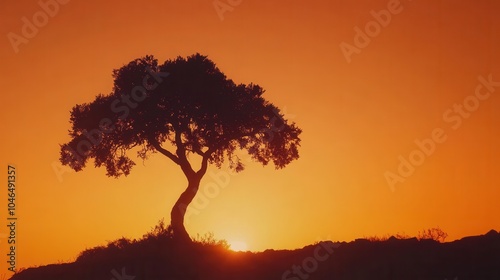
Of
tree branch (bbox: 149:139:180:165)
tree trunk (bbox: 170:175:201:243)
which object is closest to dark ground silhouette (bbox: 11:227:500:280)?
tree trunk (bbox: 170:175:201:243)

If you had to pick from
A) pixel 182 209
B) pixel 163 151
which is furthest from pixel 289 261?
pixel 163 151

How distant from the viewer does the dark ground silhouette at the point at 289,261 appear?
2850 centimetres

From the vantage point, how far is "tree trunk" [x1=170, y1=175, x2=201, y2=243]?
134 ft

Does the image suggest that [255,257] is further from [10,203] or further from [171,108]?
[10,203]

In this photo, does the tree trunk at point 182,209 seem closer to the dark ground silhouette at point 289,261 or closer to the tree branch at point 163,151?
the dark ground silhouette at point 289,261

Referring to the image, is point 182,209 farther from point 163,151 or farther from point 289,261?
point 289,261

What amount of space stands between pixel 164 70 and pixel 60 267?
14.6 m

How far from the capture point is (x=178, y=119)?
43.0 m

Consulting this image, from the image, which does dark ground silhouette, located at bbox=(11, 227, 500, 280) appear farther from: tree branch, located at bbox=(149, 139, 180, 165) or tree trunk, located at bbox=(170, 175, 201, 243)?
tree branch, located at bbox=(149, 139, 180, 165)

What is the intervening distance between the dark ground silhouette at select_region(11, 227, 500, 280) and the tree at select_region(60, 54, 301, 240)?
4.10 meters

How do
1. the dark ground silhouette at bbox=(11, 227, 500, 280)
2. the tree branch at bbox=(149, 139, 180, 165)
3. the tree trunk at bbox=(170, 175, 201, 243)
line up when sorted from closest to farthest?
the dark ground silhouette at bbox=(11, 227, 500, 280)
the tree trunk at bbox=(170, 175, 201, 243)
the tree branch at bbox=(149, 139, 180, 165)

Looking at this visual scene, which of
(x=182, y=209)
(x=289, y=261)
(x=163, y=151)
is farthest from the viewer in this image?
(x=163, y=151)

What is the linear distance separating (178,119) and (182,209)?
6.09 meters

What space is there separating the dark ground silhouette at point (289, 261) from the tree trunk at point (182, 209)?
74 cm
